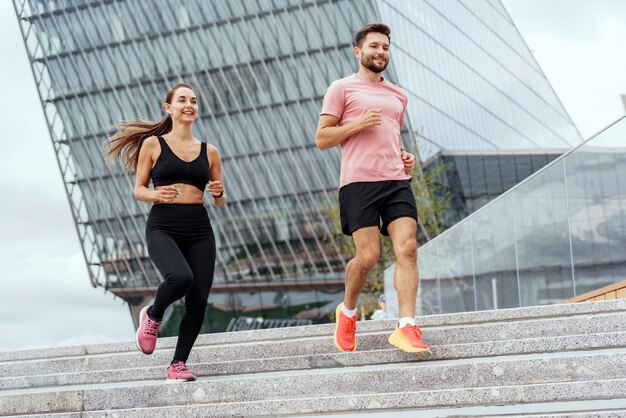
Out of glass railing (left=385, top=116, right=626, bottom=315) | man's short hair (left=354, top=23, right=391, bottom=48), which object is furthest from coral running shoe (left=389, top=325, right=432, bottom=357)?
glass railing (left=385, top=116, right=626, bottom=315)

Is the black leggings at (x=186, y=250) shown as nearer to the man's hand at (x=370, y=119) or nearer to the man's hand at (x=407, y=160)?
the man's hand at (x=370, y=119)

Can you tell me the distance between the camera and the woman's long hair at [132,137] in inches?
267

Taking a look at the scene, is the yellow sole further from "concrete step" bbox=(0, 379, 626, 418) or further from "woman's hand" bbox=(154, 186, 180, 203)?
"woman's hand" bbox=(154, 186, 180, 203)

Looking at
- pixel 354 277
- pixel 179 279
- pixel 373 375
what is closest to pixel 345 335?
pixel 354 277

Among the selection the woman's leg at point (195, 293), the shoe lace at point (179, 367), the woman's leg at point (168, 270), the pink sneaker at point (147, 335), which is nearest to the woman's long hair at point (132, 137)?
the woman's leg at point (168, 270)

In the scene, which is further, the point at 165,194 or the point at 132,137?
the point at 132,137

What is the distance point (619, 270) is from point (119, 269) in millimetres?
41624

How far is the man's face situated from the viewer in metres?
6.43

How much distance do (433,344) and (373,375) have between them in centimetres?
111

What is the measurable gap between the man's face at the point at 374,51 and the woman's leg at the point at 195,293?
1602 mm

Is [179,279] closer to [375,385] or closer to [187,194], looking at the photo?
[187,194]

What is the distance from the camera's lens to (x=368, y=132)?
6410 millimetres

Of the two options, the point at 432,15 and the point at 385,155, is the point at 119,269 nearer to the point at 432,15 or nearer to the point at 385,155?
the point at 432,15

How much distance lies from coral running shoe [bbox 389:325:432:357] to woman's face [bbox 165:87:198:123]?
1980 mm
